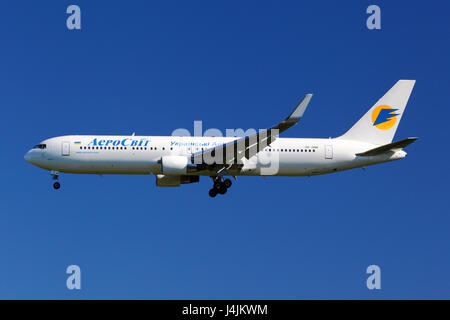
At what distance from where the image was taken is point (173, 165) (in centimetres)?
5300

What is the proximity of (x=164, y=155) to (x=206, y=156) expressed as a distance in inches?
131

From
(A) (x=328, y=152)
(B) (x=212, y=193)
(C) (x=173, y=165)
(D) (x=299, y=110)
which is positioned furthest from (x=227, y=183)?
(D) (x=299, y=110)

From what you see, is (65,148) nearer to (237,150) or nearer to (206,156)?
(206,156)

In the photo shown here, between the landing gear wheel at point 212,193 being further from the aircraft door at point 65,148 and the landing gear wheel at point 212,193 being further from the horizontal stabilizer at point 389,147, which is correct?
the horizontal stabilizer at point 389,147

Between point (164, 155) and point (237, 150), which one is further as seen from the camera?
point (164, 155)

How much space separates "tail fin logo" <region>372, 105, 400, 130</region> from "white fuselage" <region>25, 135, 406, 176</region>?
3405 mm

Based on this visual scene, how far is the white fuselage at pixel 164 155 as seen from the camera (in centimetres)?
5403

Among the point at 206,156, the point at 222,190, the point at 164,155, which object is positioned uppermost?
the point at 164,155

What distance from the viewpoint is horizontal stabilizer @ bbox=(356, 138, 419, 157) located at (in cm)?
5319

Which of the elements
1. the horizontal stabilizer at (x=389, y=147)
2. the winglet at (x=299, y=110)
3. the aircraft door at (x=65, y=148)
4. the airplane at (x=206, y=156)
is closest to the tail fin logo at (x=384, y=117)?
the airplane at (x=206, y=156)

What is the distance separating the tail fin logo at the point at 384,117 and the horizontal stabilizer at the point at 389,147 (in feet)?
11.0

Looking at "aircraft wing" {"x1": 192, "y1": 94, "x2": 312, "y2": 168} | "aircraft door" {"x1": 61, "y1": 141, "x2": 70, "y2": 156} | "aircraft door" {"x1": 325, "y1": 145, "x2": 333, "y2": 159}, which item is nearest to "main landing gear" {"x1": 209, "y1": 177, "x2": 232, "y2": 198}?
"aircraft wing" {"x1": 192, "y1": 94, "x2": 312, "y2": 168}

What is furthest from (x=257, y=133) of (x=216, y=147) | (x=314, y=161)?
(x=314, y=161)
